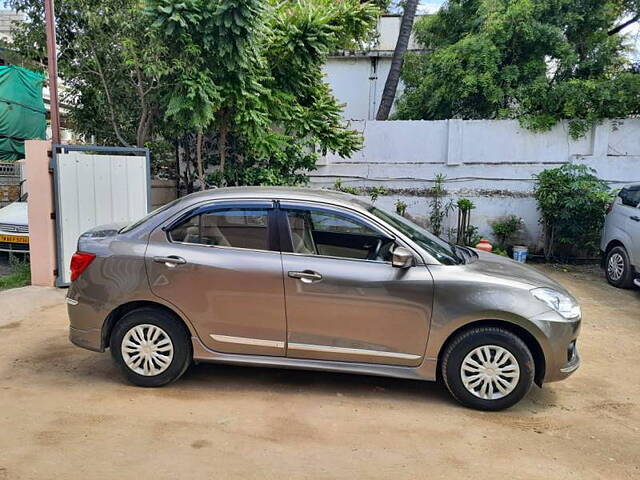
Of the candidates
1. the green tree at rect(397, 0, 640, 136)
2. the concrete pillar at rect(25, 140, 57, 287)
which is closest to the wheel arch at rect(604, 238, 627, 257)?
the green tree at rect(397, 0, 640, 136)

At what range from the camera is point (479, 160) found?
10.2 m

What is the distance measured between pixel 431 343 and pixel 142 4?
614cm

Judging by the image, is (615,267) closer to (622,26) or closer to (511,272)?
(511,272)

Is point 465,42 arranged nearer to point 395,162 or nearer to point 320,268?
point 395,162

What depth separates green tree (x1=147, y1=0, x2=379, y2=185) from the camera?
681cm

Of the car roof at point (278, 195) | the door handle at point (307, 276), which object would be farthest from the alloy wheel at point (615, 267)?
the door handle at point (307, 276)

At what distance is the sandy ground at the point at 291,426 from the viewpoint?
309 centimetres

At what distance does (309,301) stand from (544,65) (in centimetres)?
862

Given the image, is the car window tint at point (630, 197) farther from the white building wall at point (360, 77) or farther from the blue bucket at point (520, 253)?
the white building wall at point (360, 77)

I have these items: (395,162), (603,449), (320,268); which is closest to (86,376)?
(320,268)

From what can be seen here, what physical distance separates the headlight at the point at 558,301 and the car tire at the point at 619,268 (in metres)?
4.74

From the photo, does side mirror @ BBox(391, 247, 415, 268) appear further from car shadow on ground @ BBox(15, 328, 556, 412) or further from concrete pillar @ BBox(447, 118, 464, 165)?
concrete pillar @ BBox(447, 118, 464, 165)

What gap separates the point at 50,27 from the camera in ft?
22.4

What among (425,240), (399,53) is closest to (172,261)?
(425,240)
